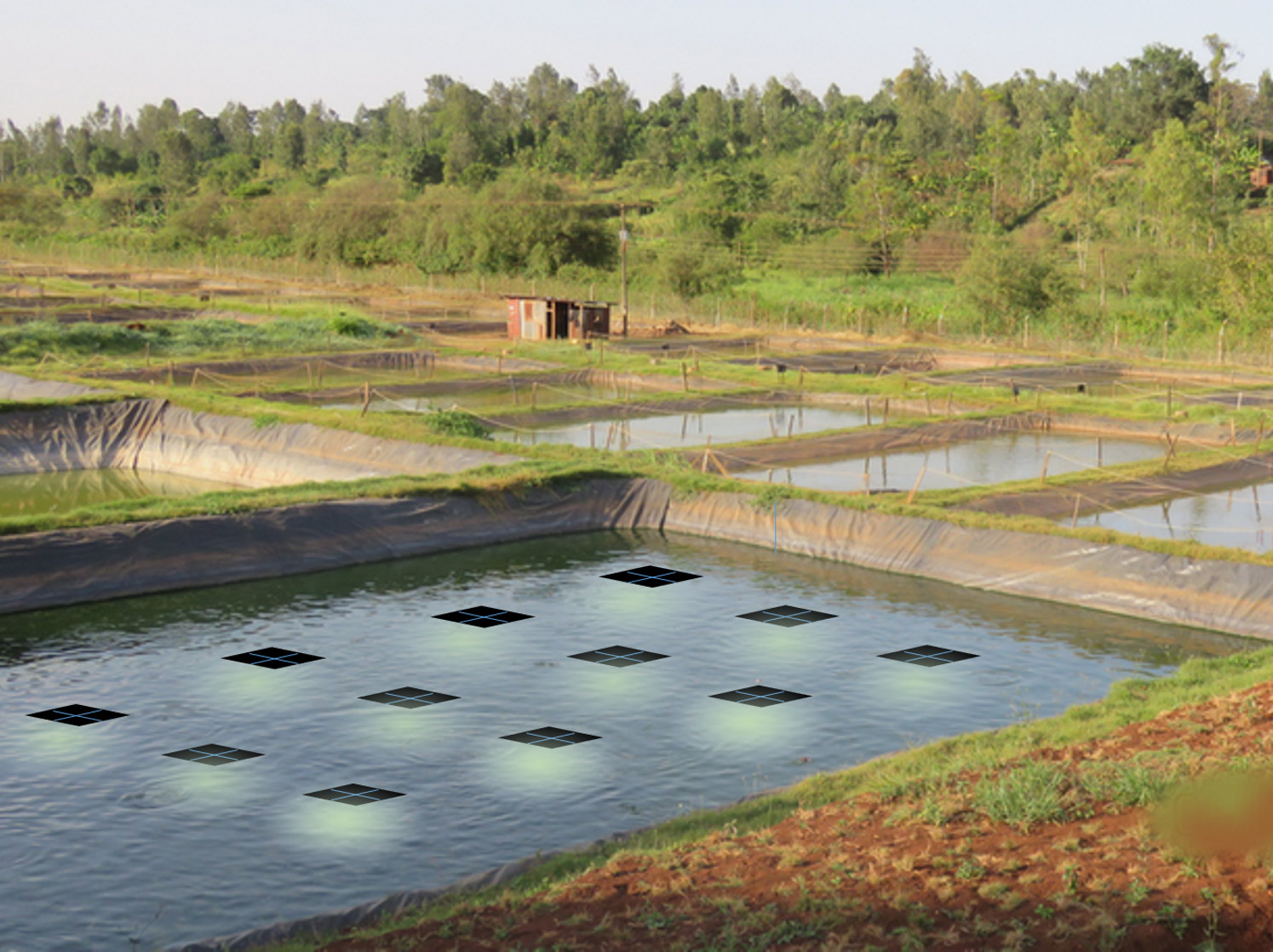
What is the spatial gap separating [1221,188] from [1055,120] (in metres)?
31.4

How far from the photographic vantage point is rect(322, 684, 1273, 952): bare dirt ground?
321 inches

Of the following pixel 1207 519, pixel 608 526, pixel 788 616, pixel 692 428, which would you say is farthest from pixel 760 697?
pixel 692 428

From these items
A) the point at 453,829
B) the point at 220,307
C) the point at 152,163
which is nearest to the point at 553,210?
the point at 220,307

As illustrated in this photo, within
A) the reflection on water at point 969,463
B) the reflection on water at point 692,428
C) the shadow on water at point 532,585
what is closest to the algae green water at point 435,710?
the shadow on water at point 532,585

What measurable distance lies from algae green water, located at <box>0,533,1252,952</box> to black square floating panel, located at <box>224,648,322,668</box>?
0.59 feet

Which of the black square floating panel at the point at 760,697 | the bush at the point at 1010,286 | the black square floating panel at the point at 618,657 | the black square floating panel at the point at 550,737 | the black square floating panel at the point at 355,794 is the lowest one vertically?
the black square floating panel at the point at 355,794

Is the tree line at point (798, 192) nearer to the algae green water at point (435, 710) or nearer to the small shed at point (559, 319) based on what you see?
the small shed at point (559, 319)

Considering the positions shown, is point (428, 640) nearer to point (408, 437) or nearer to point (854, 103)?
point (408, 437)

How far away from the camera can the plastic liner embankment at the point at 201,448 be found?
27.0 meters

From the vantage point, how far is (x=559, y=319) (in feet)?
169

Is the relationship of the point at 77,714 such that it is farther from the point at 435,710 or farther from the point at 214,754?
the point at 435,710

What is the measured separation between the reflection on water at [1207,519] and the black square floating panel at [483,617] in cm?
964

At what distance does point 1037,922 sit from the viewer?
827 centimetres

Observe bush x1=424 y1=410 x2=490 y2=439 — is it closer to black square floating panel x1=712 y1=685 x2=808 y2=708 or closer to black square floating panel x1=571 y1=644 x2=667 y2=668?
black square floating panel x1=571 y1=644 x2=667 y2=668
